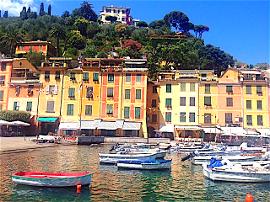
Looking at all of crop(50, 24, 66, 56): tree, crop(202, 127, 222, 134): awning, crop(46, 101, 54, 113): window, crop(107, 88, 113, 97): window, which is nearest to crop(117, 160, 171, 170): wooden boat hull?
crop(202, 127, 222, 134): awning

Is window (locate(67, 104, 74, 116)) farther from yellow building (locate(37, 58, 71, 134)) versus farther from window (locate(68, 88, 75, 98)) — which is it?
window (locate(68, 88, 75, 98))

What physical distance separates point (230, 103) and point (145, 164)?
93.6 ft

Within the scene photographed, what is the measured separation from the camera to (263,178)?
20.8 meters

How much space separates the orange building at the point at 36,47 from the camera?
250 feet

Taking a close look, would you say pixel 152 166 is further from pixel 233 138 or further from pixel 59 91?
pixel 59 91

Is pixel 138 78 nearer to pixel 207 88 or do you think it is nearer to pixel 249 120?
pixel 207 88

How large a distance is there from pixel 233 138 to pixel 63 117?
25613 mm

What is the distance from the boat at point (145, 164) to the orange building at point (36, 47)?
5535 cm

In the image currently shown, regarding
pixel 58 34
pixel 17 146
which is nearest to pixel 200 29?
pixel 58 34

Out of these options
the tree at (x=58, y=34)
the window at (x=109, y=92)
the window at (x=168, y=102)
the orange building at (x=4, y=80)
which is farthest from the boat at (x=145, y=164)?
the tree at (x=58, y=34)

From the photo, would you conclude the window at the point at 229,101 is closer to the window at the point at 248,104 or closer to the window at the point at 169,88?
the window at the point at 248,104

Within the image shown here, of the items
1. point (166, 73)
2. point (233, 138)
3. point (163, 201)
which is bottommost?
point (163, 201)

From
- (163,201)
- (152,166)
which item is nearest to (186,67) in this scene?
(152,166)

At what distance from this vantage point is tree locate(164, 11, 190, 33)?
112 m
